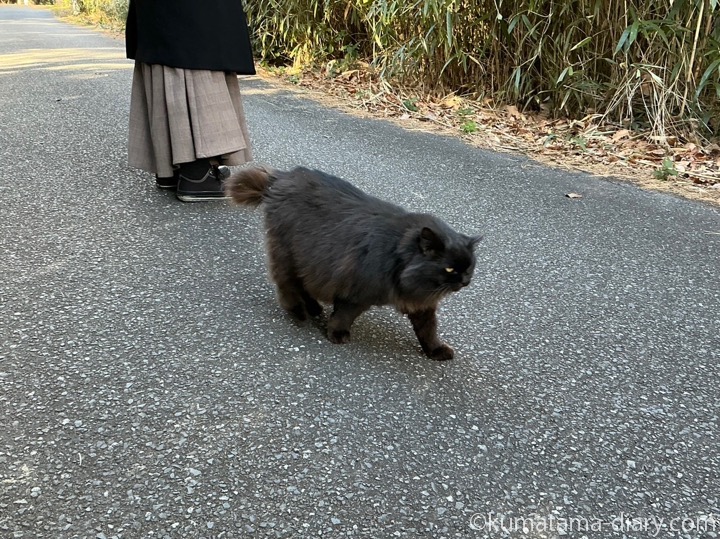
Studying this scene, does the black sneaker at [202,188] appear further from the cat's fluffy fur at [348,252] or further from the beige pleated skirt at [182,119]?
the cat's fluffy fur at [348,252]

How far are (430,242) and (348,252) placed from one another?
32 centimetres

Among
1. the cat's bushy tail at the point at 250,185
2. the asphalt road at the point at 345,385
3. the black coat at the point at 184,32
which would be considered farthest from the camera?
the black coat at the point at 184,32

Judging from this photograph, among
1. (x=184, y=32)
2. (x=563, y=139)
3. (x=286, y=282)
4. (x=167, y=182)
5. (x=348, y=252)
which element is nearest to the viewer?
(x=348, y=252)

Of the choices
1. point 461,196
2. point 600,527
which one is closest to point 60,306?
point 600,527

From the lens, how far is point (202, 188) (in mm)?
3701

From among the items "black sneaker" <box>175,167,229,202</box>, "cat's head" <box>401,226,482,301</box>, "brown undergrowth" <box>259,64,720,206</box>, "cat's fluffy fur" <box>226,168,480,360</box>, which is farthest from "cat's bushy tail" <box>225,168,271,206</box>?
"brown undergrowth" <box>259,64,720,206</box>

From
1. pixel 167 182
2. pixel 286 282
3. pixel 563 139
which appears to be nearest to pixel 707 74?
pixel 563 139

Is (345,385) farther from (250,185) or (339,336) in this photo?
(250,185)

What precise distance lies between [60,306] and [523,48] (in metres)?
5.04

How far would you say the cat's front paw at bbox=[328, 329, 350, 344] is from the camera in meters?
2.39


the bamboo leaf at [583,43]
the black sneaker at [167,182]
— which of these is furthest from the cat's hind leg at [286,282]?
the bamboo leaf at [583,43]

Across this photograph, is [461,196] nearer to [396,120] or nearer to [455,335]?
[455,335]

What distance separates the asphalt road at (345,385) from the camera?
1.63 meters

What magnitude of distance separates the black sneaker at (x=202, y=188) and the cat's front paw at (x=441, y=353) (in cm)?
191
